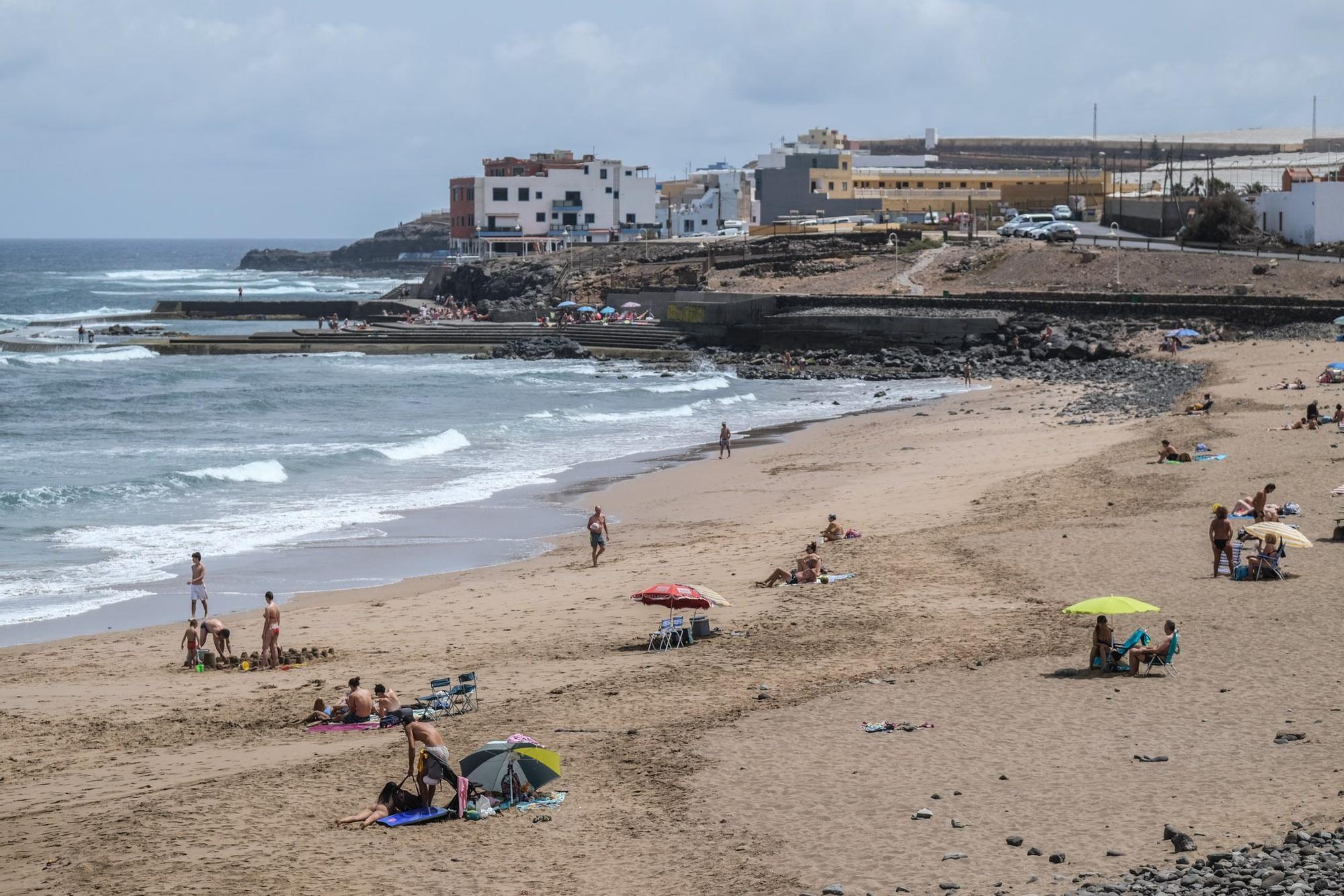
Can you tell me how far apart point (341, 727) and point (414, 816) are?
2.52m

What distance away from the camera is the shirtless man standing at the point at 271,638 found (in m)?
14.4

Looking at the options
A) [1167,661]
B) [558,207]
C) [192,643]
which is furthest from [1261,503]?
[558,207]

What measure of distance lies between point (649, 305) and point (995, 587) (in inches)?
1815

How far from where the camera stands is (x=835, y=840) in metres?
8.66

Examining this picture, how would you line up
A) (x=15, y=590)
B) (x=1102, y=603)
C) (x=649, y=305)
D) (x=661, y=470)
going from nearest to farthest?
(x=1102, y=603)
(x=15, y=590)
(x=661, y=470)
(x=649, y=305)

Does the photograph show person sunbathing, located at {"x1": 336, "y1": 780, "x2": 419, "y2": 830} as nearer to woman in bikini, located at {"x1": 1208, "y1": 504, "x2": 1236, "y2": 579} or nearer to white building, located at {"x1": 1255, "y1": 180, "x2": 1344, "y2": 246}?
woman in bikini, located at {"x1": 1208, "y1": 504, "x2": 1236, "y2": 579}

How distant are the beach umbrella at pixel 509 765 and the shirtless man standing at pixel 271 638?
5.28 metres

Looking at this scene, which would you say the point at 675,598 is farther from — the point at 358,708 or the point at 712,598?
the point at 358,708

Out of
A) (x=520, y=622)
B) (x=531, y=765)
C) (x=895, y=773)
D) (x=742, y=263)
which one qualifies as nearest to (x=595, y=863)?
(x=531, y=765)

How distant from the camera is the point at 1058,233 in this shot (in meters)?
59.8

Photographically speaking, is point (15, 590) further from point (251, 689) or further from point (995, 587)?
point (995, 587)

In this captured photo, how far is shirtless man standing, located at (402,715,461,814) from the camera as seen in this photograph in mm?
9555

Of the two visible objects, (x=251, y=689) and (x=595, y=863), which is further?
(x=251, y=689)

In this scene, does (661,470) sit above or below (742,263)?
below
